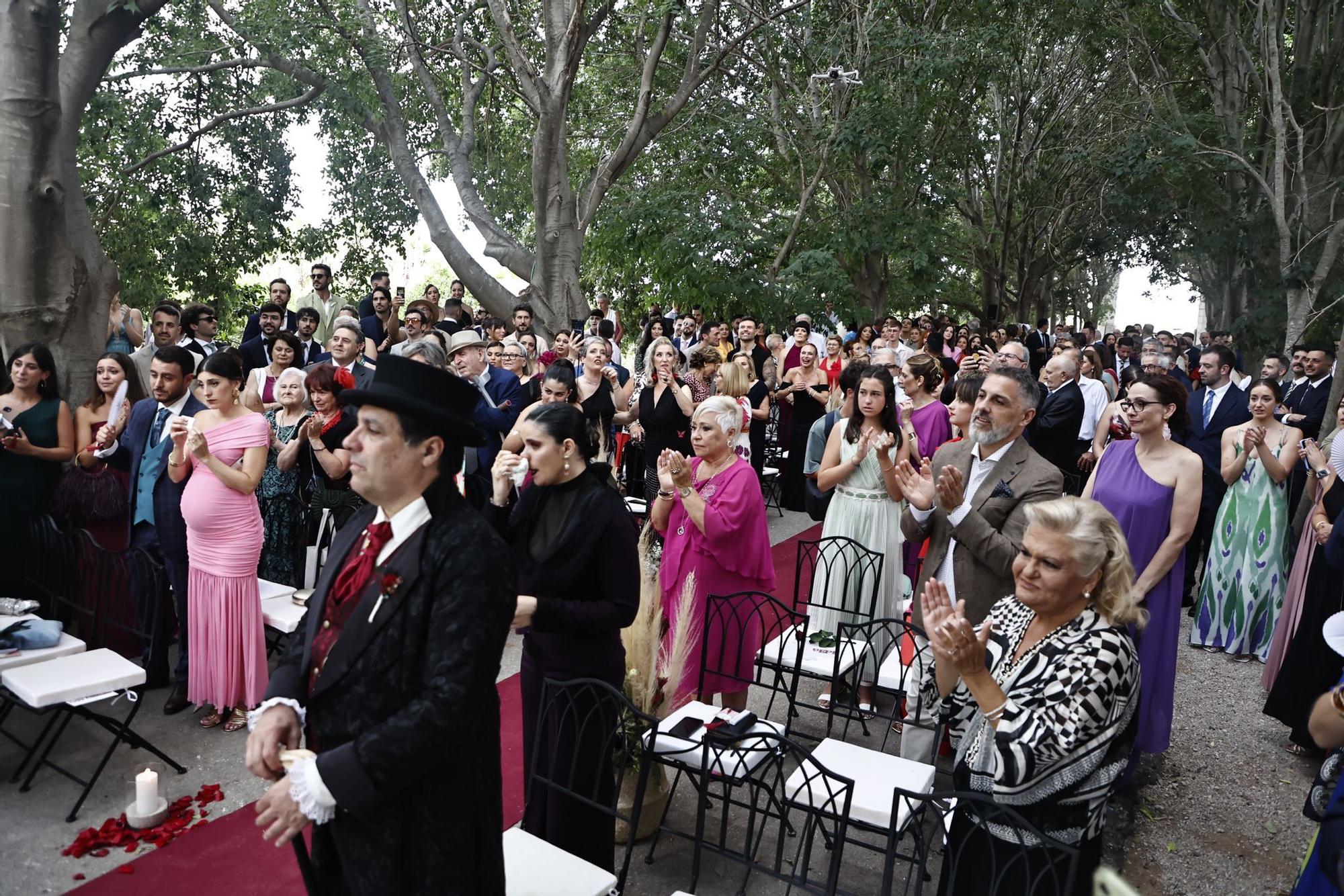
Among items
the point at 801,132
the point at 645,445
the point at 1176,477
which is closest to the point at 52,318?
the point at 645,445

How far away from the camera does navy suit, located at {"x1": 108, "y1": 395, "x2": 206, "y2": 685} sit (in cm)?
547

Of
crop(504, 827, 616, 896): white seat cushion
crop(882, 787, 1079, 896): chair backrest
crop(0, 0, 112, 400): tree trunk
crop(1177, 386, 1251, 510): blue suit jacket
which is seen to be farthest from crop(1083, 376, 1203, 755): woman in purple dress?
crop(0, 0, 112, 400): tree trunk

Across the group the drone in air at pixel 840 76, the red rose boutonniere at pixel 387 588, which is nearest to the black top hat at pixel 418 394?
the red rose boutonniere at pixel 387 588

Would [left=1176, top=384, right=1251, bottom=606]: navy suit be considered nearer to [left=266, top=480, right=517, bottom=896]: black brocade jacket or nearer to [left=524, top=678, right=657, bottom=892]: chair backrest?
[left=524, top=678, right=657, bottom=892]: chair backrest

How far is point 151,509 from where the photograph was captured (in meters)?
5.70

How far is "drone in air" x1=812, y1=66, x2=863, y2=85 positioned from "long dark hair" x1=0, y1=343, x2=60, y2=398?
37.1 ft

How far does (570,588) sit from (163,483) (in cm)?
325

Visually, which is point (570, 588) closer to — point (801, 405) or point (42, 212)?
point (42, 212)

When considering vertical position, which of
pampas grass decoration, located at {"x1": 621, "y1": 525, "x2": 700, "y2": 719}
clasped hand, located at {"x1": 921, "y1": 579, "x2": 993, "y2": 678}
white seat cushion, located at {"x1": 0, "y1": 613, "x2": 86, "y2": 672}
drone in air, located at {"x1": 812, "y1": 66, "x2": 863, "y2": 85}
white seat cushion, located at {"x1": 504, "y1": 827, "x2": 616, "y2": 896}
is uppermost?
drone in air, located at {"x1": 812, "y1": 66, "x2": 863, "y2": 85}

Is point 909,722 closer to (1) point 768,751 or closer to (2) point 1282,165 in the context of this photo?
(1) point 768,751

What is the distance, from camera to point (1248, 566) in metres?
7.03

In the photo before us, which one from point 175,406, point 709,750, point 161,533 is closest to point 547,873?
point 709,750

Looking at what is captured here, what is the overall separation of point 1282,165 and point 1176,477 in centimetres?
1435

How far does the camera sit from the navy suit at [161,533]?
5469mm
